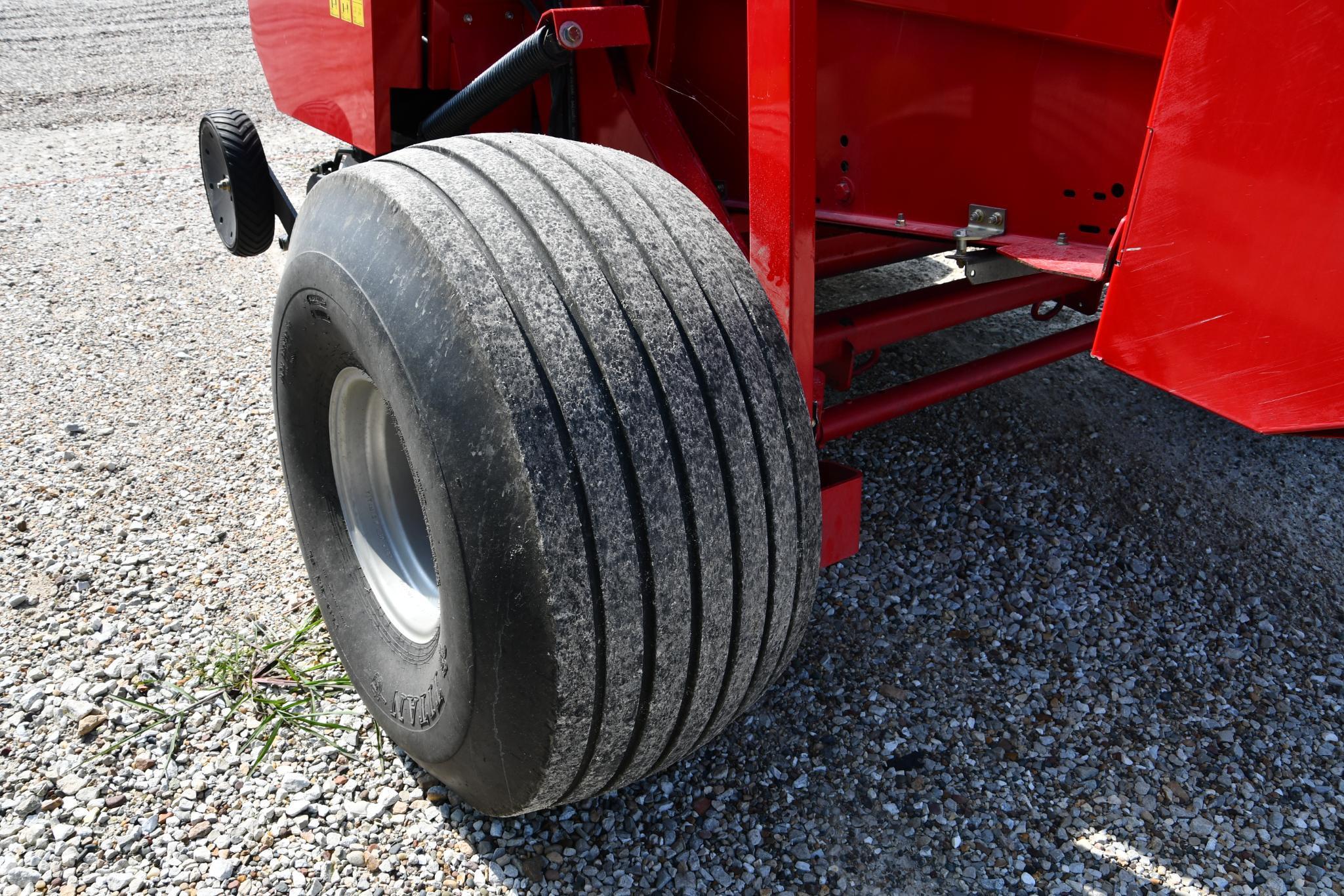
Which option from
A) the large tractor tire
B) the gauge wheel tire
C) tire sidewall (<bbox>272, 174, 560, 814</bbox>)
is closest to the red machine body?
the large tractor tire

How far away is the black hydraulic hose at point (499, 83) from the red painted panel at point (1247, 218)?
125 centimetres

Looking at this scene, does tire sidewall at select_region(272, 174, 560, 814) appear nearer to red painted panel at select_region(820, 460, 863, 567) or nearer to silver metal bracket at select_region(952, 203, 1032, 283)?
red painted panel at select_region(820, 460, 863, 567)

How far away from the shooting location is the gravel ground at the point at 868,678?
6.15 ft

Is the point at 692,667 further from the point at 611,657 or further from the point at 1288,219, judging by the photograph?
the point at 1288,219

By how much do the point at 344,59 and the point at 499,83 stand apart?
2.86 ft

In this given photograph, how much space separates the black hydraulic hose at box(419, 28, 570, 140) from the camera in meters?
2.08

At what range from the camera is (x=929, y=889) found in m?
1.80

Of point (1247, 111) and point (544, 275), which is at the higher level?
point (1247, 111)

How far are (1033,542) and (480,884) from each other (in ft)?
5.63

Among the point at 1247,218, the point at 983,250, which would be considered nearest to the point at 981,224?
the point at 983,250

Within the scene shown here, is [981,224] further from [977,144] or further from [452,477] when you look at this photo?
[452,477]

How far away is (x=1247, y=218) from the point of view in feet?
3.94

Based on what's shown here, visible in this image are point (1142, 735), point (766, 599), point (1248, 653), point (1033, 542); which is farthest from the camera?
point (1033, 542)

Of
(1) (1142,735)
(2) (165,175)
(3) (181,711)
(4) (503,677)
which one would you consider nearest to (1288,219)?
(4) (503,677)
